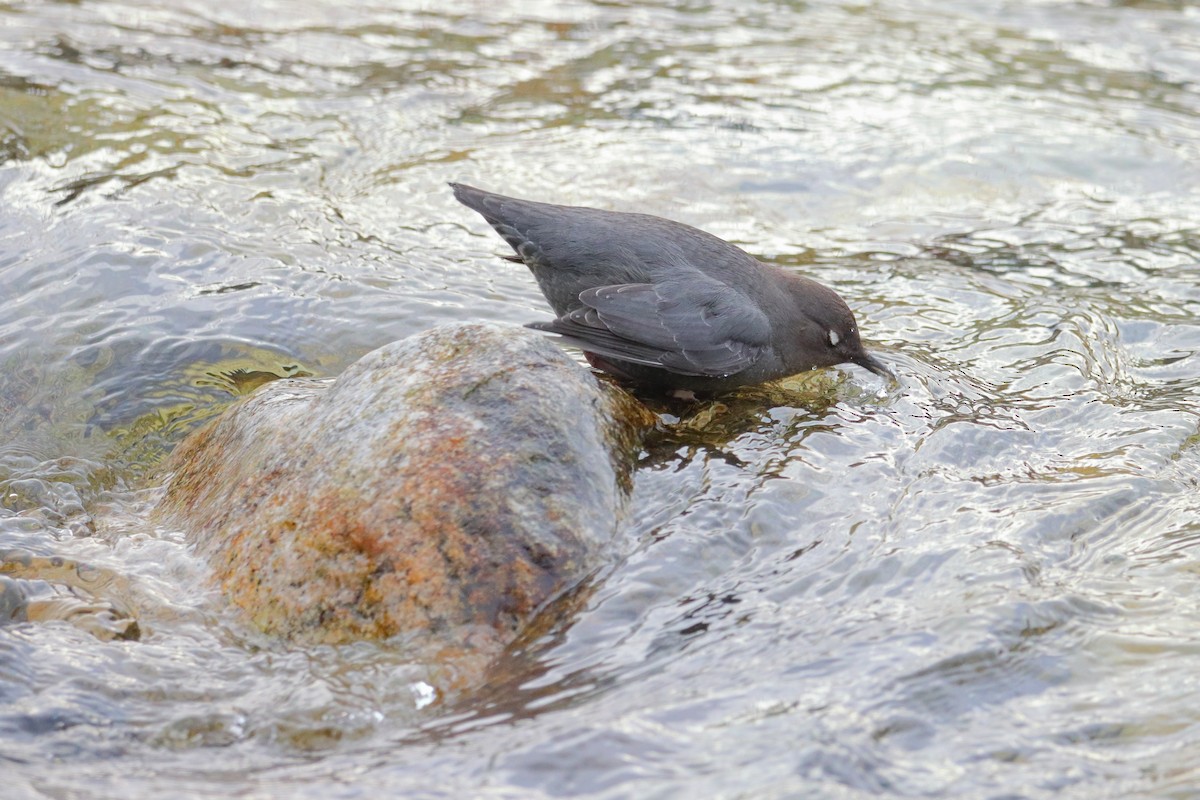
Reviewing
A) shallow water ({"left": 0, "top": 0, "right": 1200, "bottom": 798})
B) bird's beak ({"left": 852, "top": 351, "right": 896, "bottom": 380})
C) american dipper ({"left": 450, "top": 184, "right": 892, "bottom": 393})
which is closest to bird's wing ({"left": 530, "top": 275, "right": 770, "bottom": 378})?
american dipper ({"left": 450, "top": 184, "right": 892, "bottom": 393})

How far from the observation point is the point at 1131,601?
3586 mm

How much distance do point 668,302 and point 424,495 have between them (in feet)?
5.58

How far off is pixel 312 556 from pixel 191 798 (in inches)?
35.1

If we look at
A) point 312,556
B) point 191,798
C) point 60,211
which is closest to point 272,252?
point 60,211

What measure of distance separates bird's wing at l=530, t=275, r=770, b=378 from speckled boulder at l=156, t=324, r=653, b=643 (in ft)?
1.78

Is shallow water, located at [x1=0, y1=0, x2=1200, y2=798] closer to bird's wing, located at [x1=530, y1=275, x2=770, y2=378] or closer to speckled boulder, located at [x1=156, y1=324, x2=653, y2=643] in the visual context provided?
speckled boulder, located at [x1=156, y1=324, x2=653, y2=643]

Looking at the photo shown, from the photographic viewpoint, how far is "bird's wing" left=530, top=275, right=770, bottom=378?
4.72 meters

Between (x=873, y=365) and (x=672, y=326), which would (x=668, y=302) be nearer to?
(x=672, y=326)

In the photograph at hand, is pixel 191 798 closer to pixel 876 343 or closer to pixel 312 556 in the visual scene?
pixel 312 556

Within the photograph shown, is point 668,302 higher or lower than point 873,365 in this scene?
higher

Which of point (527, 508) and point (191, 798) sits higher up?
point (527, 508)

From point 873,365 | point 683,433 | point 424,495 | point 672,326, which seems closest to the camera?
point 424,495

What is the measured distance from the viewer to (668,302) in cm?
485

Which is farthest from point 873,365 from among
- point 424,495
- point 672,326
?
point 424,495
